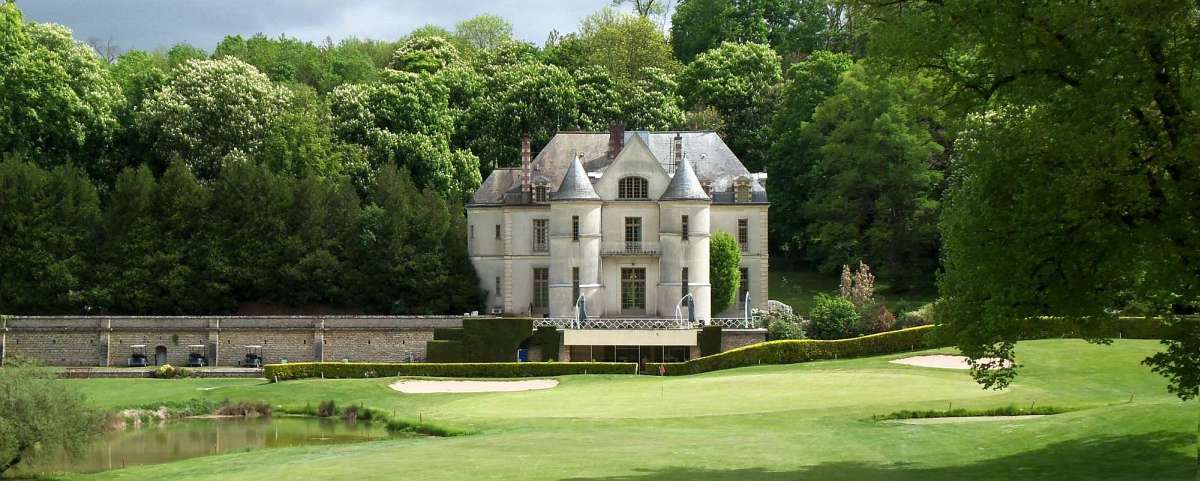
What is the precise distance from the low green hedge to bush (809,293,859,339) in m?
8.26

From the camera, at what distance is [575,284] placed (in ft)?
194

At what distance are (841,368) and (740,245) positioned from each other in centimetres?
1470

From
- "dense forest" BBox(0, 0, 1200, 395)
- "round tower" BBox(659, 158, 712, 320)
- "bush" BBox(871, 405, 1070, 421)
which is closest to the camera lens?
"dense forest" BBox(0, 0, 1200, 395)

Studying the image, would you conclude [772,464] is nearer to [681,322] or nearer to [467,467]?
[467,467]

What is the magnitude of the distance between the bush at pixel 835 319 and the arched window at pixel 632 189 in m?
9.19

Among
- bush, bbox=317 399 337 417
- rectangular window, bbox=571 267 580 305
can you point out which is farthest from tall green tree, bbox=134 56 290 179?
bush, bbox=317 399 337 417

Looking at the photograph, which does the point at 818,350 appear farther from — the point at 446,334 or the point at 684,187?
the point at 446,334

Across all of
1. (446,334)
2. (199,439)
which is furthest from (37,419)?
(446,334)

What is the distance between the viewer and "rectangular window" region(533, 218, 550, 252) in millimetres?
61125

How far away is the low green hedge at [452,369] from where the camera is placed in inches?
1980

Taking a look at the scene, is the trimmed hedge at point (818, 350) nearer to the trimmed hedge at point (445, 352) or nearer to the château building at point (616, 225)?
the château building at point (616, 225)

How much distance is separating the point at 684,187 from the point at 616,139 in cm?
481

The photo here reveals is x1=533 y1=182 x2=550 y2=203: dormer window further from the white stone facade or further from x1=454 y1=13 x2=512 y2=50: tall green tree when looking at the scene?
x1=454 y1=13 x2=512 y2=50: tall green tree

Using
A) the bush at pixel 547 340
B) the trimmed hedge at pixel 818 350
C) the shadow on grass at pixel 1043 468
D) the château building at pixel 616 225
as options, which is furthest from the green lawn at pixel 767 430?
the château building at pixel 616 225
